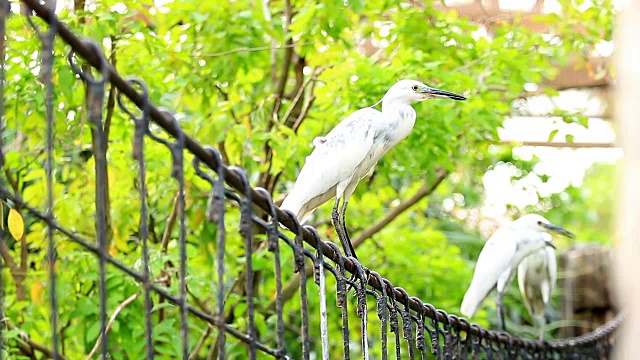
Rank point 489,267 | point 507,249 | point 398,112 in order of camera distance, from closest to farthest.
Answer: point 398,112 → point 489,267 → point 507,249

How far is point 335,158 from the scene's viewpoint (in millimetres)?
4605

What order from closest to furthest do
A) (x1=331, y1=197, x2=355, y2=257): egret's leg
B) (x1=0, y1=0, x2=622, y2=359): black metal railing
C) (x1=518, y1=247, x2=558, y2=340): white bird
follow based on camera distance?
(x1=0, y1=0, x2=622, y2=359): black metal railing
(x1=331, y1=197, x2=355, y2=257): egret's leg
(x1=518, y1=247, x2=558, y2=340): white bird

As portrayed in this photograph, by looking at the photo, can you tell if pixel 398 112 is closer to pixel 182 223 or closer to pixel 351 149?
pixel 351 149

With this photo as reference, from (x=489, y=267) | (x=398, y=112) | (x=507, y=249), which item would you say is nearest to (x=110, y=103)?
(x=398, y=112)

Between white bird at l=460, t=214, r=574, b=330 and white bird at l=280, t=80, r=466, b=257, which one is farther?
white bird at l=460, t=214, r=574, b=330

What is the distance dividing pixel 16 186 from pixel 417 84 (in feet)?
6.10

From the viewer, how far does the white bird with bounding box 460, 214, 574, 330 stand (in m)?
6.80

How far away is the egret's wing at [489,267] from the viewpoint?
651 cm

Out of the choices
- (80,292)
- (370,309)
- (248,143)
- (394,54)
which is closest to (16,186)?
(80,292)

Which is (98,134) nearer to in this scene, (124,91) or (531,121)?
(124,91)

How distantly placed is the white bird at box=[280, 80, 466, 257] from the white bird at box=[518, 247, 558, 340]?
140 inches

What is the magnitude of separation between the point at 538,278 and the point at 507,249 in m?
1.11

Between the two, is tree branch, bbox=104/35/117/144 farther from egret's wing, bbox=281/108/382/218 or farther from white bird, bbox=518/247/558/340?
white bird, bbox=518/247/558/340

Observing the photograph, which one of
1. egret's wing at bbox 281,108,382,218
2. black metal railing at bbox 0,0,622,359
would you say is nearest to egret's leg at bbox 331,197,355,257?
egret's wing at bbox 281,108,382,218
